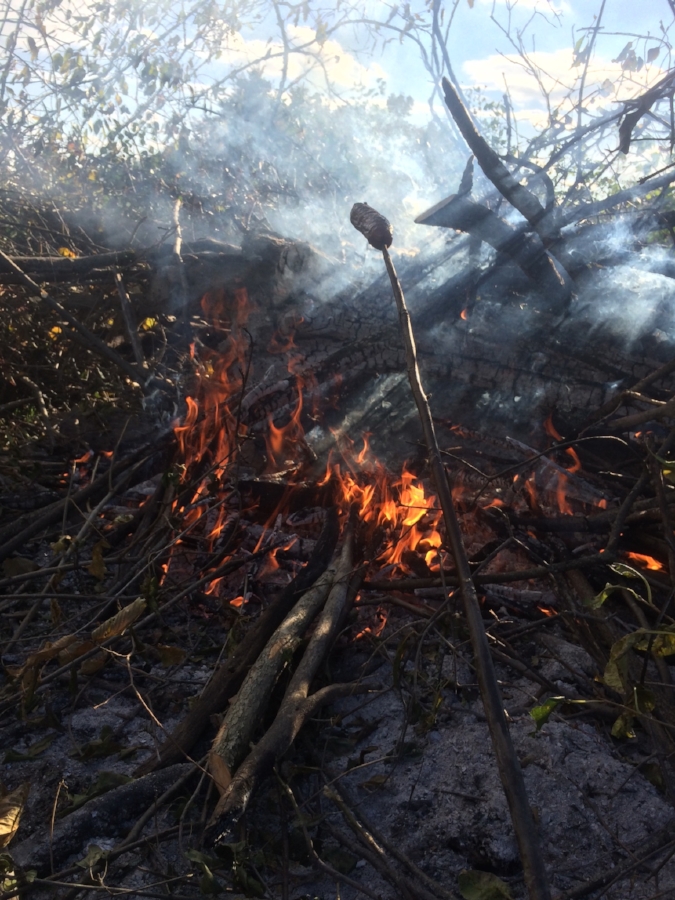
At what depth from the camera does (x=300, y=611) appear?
248 cm

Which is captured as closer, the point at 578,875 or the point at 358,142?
the point at 578,875

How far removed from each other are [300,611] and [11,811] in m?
1.13

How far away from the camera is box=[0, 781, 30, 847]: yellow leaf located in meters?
1.72

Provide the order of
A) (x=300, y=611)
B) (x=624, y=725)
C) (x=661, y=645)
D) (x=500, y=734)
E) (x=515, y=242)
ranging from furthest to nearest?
(x=515, y=242), (x=300, y=611), (x=624, y=725), (x=661, y=645), (x=500, y=734)

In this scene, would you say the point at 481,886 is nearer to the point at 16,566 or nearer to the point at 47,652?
the point at 47,652

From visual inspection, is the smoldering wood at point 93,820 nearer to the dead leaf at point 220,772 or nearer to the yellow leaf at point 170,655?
the dead leaf at point 220,772

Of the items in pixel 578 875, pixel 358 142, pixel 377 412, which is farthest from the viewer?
pixel 358 142

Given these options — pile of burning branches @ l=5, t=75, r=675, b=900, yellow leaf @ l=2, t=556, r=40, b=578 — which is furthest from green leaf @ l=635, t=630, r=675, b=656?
yellow leaf @ l=2, t=556, r=40, b=578

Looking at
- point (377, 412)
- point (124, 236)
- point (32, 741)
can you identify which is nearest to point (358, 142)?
point (124, 236)

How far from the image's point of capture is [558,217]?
163 inches

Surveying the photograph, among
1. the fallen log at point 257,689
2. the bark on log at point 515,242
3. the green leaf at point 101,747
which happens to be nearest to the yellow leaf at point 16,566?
the green leaf at point 101,747

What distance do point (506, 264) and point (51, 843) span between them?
158 inches

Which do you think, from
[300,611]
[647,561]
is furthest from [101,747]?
[647,561]

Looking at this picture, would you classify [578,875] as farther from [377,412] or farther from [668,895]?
[377,412]
